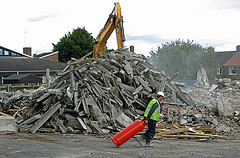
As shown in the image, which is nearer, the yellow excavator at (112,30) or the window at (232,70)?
the yellow excavator at (112,30)

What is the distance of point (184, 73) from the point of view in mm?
44375

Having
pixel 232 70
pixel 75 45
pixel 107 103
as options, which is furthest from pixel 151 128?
pixel 232 70

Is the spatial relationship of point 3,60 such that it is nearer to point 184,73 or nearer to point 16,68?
point 16,68

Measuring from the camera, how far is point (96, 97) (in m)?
12.7

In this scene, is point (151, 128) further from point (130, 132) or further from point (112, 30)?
point (112, 30)

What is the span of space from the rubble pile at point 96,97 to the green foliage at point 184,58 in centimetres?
2824

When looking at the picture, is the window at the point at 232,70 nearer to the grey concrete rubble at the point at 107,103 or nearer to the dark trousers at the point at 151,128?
the grey concrete rubble at the point at 107,103

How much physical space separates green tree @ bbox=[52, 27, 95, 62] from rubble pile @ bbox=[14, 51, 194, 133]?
37.7m

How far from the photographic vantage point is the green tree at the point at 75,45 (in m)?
53.3

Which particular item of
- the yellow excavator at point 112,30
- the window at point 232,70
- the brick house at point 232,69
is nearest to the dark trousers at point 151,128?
the yellow excavator at point 112,30

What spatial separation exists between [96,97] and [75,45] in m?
42.3

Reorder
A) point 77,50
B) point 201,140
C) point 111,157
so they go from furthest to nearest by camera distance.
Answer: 1. point 77,50
2. point 201,140
3. point 111,157

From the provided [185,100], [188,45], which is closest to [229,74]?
[188,45]

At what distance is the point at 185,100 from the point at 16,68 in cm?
2763
